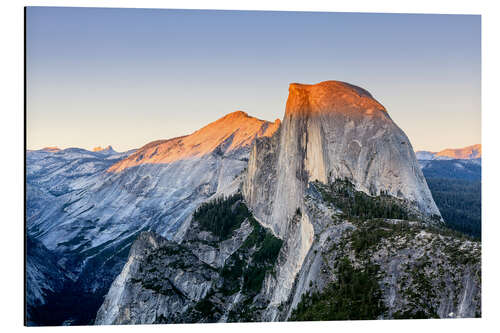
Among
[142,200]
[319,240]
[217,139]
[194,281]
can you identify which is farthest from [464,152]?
[142,200]

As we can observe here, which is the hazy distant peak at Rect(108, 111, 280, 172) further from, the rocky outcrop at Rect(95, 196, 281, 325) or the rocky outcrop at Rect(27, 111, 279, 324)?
the rocky outcrop at Rect(95, 196, 281, 325)

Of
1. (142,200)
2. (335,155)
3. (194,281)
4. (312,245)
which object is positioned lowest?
(194,281)

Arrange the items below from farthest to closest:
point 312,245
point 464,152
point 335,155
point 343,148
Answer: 1. point 464,152
2. point 335,155
3. point 343,148
4. point 312,245

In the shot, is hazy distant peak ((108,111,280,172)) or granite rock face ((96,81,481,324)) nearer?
granite rock face ((96,81,481,324))

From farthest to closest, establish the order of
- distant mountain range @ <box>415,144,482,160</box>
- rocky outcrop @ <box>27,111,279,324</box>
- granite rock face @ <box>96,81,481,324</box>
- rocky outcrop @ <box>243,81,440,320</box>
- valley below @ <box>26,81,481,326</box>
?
rocky outcrop @ <box>27,111,279,324</box> < rocky outcrop @ <box>243,81,440,320</box> < distant mountain range @ <box>415,144,482,160</box> < valley below @ <box>26,81,481,326</box> < granite rock face @ <box>96,81,481,324</box>

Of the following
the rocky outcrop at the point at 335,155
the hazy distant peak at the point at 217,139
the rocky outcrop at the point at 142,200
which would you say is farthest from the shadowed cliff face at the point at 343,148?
the hazy distant peak at the point at 217,139

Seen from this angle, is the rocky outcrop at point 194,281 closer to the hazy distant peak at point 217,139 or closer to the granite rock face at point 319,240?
the granite rock face at point 319,240

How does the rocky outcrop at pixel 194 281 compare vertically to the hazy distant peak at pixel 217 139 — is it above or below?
below

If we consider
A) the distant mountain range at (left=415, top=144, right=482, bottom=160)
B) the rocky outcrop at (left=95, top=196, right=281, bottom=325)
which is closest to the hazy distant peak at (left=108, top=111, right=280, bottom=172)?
the rocky outcrop at (left=95, top=196, right=281, bottom=325)

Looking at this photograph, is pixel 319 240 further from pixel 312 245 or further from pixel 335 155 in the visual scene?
pixel 335 155

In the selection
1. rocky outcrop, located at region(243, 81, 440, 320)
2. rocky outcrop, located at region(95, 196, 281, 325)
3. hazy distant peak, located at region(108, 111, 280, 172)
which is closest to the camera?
rocky outcrop, located at region(243, 81, 440, 320)
